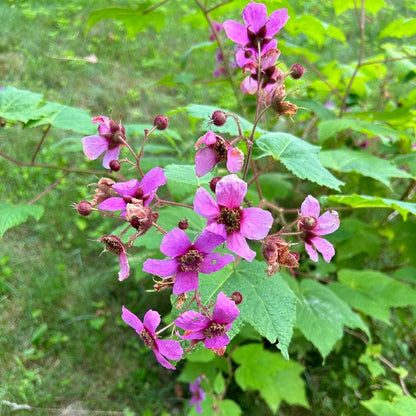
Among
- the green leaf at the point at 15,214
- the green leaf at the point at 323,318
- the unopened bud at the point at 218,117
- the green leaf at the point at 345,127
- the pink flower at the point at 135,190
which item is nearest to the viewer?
the pink flower at the point at 135,190

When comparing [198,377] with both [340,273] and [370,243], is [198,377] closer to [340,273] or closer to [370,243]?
[340,273]

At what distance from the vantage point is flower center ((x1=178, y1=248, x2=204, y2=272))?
1030mm

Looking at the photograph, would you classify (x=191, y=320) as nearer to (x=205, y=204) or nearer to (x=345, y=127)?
(x=205, y=204)

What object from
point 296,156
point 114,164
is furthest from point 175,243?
point 296,156

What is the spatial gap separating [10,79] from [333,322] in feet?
11.7

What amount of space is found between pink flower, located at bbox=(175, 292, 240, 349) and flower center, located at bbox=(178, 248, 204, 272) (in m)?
0.09

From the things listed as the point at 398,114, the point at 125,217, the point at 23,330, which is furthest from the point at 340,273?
the point at 23,330

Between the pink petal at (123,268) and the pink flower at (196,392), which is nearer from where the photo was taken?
the pink petal at (123,268)

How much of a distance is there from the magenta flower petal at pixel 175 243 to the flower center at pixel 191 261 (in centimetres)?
2

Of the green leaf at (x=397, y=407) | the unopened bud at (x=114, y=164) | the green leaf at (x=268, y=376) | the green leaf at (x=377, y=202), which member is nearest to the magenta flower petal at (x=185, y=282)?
the unopened bud at (x=114, y=164)

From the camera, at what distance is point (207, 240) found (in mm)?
1018

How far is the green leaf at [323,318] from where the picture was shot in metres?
1.66

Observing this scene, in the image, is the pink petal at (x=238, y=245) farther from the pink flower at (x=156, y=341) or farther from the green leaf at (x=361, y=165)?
the green leaf at (x=361, y=165)

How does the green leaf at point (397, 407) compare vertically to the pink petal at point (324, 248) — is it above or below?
below
